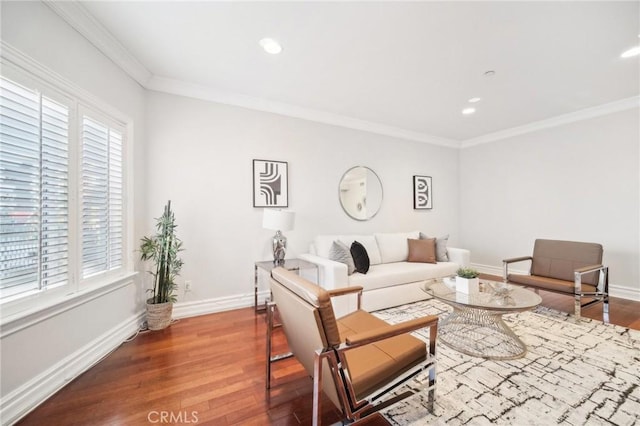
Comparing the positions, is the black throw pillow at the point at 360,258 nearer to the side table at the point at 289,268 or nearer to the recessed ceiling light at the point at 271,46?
the side table at the point at 289,268

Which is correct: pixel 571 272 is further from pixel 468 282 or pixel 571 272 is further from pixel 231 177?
pixel 231 177

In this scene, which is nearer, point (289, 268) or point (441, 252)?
point (289, 268)

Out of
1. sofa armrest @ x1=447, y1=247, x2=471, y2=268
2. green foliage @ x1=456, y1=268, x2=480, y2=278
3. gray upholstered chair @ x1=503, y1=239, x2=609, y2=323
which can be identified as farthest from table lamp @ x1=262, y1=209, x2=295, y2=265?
gray upholstered chair @ x1=503, y1=239, x2=609, y2=323

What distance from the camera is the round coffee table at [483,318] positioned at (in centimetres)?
213

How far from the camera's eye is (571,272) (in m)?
3.16

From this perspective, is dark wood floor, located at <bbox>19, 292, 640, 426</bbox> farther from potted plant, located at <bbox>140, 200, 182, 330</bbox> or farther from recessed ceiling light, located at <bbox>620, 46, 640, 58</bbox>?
recessed ceiling light, located at <bbox>620, 46, 640, 58</bbox>

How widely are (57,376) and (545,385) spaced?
332 cm

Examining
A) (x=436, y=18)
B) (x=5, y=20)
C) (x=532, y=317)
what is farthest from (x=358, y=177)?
(x=5, y=20)

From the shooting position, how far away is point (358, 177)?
428 cm

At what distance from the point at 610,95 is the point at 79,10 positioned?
18.7ft

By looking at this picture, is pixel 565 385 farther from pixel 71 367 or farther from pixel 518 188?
pixel 518 188

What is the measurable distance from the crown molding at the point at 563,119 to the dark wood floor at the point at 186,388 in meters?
5.14

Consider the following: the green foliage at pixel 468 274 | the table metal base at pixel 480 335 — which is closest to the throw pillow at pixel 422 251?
the table metal base at pixel 480 335

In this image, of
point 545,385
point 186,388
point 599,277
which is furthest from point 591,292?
point 186,388
